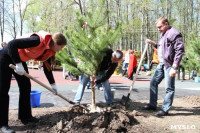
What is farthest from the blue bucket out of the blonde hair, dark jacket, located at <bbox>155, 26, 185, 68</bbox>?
dark jacket, located at <bbox>155, 26, 185, 68</bbox>

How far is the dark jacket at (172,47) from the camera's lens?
11.3 feet

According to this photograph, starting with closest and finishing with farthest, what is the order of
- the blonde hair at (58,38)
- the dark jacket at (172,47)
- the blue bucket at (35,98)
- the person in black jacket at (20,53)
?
1. the person in black jacket at (20,53)
2. the blonde hair at (58,38)
3. the dark jacket at (172,47)
4. the blue bucket at (35,98)

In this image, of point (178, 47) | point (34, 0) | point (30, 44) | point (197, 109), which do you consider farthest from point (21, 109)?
point (34, 0)

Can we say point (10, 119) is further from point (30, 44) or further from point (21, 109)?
point (30, 44)

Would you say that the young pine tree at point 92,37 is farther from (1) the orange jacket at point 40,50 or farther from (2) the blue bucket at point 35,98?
(2) the blue bucket at point 35,98

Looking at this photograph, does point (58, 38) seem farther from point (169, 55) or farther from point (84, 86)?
point (169, 55)

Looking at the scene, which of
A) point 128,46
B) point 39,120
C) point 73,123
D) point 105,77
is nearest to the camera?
point 73,123

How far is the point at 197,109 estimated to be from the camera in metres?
4.35

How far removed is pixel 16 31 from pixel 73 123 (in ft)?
95.0

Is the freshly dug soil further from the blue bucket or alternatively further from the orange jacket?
the orange jacket

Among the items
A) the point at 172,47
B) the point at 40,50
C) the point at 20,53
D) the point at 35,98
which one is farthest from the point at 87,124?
the point at 172,47

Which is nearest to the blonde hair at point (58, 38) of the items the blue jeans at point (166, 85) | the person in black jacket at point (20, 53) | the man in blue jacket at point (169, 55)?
the person in black jacket at point (20, 53)

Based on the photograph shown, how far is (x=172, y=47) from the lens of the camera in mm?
3600

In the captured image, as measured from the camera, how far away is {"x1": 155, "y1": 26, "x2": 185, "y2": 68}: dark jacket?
3.46 meters
